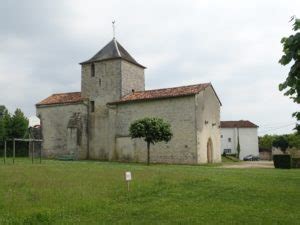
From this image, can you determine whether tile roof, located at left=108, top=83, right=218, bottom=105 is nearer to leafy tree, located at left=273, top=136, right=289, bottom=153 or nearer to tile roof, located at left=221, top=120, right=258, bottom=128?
leafy tree, located at left=273, top=136, right=289, bottom=153

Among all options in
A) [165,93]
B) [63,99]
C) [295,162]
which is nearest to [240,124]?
[63,99]

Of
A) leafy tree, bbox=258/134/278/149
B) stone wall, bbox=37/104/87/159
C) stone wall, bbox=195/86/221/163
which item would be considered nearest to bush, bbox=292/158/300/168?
stone wall, bbox=195/86/221/163

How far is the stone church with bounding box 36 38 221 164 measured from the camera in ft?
129

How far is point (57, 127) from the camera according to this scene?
158 feet

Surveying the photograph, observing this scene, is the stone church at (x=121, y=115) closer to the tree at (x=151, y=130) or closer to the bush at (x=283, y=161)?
the tree at (x=151, y=130)

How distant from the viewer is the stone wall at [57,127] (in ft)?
153

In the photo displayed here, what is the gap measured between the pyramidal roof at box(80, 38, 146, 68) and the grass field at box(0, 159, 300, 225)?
29.5 m

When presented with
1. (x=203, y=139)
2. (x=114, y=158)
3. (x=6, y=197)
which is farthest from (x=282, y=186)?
(x=114, y=158)

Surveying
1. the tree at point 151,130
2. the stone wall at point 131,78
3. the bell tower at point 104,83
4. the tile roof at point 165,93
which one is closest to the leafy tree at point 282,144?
the stone wall at point 131,78

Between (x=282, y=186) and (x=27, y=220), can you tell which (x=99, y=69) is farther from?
(x=27, y=220)

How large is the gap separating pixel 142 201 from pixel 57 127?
3725cm

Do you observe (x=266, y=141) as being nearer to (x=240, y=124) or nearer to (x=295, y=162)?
(x=240, y=124)

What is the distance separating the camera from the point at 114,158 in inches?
1721

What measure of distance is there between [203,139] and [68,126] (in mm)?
15104
